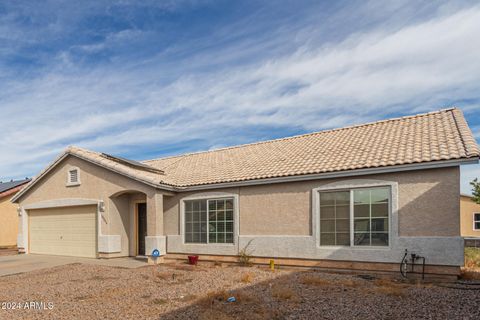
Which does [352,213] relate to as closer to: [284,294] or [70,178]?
[284,294]

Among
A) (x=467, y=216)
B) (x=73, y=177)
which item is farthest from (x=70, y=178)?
(x=467, y=216)

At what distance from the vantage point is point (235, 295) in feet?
28.1

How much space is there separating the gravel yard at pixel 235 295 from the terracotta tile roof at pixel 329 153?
11.4ft

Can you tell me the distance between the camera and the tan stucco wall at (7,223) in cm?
2383

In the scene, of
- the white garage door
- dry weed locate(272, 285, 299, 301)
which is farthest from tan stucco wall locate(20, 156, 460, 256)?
dry weed locate(272, 285, 299, 301)

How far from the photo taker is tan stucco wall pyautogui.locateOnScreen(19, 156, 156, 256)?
16.1 m

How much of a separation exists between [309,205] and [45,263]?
36.0ft

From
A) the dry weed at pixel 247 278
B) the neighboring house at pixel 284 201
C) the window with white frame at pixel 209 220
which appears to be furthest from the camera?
the window with white frame at pixel 209 220

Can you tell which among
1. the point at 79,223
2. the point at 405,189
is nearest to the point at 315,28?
the point at 405,189

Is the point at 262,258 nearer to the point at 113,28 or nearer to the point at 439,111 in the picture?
the point at 439,111

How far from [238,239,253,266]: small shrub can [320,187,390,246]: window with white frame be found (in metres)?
2.75

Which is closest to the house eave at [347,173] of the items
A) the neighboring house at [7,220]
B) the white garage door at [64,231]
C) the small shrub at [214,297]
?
the small shrub at [214,297]

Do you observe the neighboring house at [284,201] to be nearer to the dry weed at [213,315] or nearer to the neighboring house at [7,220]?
the neighboring house at [7,220]

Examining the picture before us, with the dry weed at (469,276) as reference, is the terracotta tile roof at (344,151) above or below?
above
